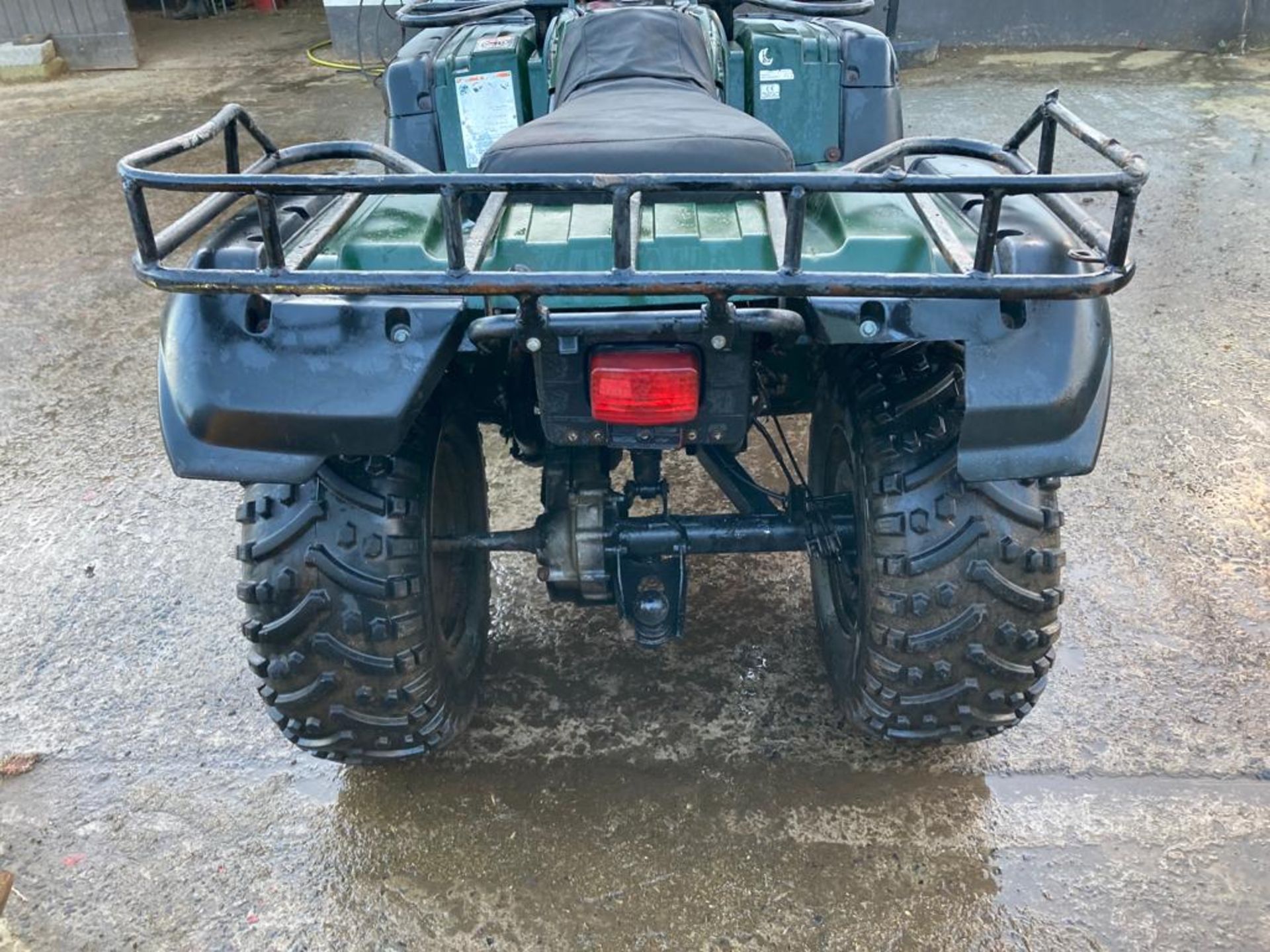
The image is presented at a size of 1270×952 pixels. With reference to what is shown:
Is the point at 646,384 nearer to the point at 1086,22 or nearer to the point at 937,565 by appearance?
the point at 937,565

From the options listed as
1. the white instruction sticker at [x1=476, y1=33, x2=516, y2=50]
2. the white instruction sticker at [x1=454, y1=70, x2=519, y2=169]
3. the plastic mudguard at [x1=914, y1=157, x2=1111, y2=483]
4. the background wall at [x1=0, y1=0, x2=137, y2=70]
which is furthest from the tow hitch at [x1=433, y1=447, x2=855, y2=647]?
the background wall at [x1=0, y1=0, x2=137, y2=70]

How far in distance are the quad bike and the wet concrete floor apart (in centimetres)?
25

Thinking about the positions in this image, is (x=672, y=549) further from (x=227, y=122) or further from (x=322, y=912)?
(x=227, y=122)

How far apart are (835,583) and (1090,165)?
15.6 ft

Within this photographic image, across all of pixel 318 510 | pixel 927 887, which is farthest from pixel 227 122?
pixel 927 887

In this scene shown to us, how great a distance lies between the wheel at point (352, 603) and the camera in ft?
6.74

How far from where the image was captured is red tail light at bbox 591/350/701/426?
175 cm

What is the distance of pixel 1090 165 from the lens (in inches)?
247

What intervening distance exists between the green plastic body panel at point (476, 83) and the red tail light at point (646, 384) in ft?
5.57

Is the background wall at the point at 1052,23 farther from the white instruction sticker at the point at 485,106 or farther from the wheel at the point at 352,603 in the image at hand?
the wheel at the point at 352,603

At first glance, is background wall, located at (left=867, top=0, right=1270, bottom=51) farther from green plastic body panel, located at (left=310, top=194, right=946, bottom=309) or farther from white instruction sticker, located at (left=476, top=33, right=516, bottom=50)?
green plastic body panel, located at (left=310, top=194, right=946, bottom=309)

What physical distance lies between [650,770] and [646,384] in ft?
3.77

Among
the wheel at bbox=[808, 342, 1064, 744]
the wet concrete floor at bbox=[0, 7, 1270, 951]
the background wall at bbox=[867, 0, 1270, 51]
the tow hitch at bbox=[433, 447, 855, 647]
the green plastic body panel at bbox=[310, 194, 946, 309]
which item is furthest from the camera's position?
the background wall at bbox=[867, 0, 1270, 51]

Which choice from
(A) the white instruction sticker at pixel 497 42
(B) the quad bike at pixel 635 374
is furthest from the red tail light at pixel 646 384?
(A) the white instruction sticker at pixel 497 42
